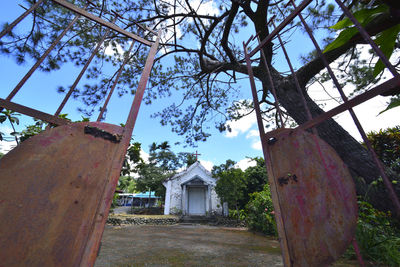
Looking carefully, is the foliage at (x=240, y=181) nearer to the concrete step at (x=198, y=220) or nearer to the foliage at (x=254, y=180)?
the foliage at (x=254, y=180)

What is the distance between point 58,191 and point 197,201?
12.5m

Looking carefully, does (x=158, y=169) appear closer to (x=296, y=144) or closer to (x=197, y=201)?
(x=197, y=201)

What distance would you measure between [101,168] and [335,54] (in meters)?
3.40

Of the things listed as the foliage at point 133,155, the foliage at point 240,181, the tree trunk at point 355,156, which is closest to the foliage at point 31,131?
the foliage at point 133,155

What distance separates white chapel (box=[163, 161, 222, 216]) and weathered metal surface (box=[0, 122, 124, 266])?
11.5 m

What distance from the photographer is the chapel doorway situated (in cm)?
1195

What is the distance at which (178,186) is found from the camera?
13023 millimetres

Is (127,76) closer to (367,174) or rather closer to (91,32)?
(91,32)

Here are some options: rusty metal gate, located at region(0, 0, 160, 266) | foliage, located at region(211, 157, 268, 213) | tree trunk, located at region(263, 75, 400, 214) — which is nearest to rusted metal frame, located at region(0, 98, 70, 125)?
rusty metal gate, located at region(0, 0, 160, 266)

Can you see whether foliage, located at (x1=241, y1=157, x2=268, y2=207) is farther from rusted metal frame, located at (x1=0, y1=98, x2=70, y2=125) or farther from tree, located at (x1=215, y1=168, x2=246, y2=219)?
rusted metal frame, located at (x1=0, y1=98, x2=70, y2=125)

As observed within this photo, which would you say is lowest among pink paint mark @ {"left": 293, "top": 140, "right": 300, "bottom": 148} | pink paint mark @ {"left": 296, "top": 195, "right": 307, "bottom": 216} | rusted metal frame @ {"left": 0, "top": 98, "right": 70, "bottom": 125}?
pink paint mark @ {"left": 296, "top": 195, "right": 307, "bottom": 216}

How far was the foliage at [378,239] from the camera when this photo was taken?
1782 millimetres

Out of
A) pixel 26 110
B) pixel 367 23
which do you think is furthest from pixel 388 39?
pixel 26 110

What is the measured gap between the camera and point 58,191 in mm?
843
